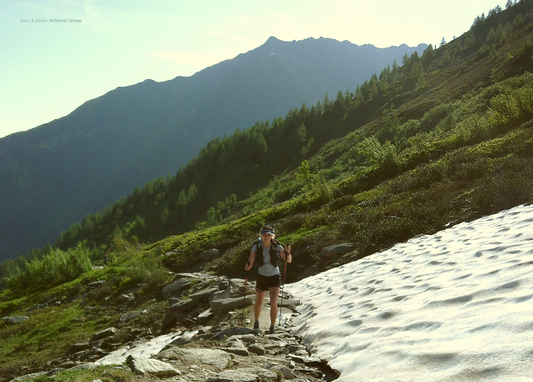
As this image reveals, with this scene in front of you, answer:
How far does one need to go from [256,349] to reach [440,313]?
3214 millimetres

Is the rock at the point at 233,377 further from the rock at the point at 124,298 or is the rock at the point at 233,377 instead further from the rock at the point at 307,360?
the rock at the point at 124,298

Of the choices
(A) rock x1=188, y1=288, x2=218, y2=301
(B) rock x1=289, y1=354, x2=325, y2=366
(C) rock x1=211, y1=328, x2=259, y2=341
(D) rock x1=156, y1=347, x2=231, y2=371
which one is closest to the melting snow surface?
(B) rock x1=289, y1=354, x2=325, y2=366

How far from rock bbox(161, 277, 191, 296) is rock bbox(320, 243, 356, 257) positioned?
246 inches

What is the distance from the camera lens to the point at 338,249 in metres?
15.2

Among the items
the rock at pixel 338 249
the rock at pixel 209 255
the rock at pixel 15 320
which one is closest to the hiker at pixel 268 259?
the rock at pixel 338 249

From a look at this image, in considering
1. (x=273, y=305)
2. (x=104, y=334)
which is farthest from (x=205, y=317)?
(x=104, y=334)

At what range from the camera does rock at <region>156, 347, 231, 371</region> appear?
18.5 feet

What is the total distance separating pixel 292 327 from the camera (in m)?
8.50

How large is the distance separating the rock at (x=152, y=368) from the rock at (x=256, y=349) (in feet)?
6.10

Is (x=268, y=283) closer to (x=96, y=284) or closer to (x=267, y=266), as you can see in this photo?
(x=267, y=266)

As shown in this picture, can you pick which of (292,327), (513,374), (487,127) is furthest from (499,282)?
(487,127)

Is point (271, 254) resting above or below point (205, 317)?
above

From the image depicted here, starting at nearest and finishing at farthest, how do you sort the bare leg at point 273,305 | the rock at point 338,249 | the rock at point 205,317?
the bare leg at point 273,305 < the rock at point 205,317 < the rock at point 338,249

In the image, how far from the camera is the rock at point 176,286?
1654 centimetres
